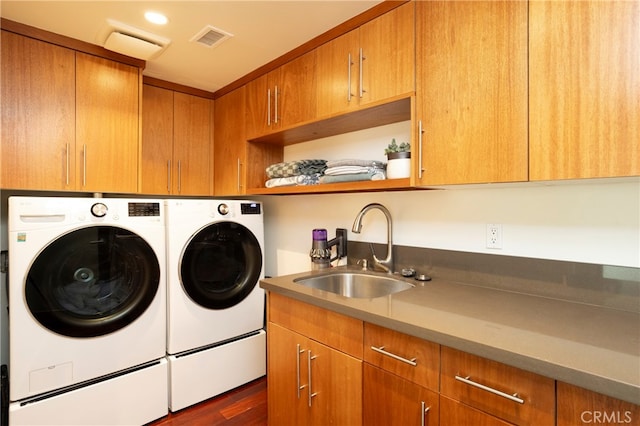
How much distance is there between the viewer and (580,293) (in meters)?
1.23

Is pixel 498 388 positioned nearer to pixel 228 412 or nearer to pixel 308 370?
pixel 308 370

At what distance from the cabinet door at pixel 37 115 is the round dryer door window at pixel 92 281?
39 centimetres

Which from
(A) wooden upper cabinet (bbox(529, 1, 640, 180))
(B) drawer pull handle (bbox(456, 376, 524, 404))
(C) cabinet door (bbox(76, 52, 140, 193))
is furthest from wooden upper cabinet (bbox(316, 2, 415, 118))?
(C) cabinet door (bbox(76, 52, 140, 193))

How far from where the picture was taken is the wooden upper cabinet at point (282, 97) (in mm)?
1819

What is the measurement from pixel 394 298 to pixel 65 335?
1599 millimetres

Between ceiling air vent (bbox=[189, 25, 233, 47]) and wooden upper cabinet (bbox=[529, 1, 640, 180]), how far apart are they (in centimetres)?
141

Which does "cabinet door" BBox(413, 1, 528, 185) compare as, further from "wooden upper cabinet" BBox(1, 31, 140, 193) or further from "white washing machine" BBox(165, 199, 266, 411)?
"wooden upper cabinet" BBox(1, 31, 140, 193)

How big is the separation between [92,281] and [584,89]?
225 centimetres

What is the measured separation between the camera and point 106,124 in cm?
193

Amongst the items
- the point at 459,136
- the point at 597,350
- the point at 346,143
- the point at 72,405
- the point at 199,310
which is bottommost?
the point at 72,405

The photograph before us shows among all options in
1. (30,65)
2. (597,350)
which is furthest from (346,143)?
(30,65)

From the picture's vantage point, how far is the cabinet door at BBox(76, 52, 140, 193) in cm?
185

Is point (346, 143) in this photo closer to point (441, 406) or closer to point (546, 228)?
point (546, 228)

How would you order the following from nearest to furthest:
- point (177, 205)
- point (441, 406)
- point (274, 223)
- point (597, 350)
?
point (597, 350), point (441, 406), point (177, 205), point (274, 223)
